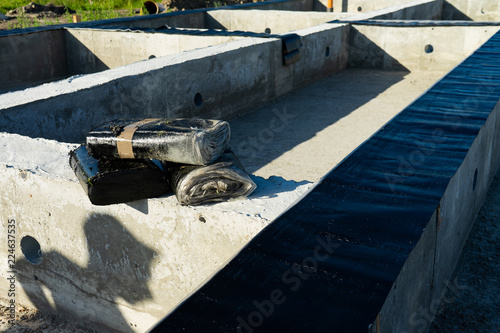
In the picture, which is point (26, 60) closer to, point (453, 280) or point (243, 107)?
point (243, 107)

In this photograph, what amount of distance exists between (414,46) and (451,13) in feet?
24.5

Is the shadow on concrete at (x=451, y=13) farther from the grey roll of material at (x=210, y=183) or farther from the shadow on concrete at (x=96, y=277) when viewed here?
the shadow on concrete at (x=96, y=277)

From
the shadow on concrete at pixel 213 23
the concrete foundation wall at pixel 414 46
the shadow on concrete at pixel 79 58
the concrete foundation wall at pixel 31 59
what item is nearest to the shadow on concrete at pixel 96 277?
the concrete foundation wall at pixel 31 59

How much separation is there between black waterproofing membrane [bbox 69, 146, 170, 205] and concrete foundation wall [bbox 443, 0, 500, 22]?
1698 centimetres

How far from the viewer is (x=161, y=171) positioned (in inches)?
142

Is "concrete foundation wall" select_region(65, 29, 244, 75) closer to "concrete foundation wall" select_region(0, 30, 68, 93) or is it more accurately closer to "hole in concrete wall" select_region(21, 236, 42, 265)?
"concrete foundation wall" select_region(0, 30, 68, 93)

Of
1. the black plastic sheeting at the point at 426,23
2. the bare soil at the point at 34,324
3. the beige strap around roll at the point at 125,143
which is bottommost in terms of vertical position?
the bare soil at the point at 34,324

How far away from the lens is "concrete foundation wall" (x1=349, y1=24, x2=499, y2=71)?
11.2 meters

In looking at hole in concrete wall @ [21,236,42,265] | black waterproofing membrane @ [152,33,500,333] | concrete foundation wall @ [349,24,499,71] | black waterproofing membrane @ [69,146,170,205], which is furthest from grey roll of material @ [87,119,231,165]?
concrete foundation wall @ [349,24,499,71]

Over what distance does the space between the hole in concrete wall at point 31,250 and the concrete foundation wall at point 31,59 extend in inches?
294

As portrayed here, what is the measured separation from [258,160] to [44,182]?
138 inches

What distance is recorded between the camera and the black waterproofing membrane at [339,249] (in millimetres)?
2348

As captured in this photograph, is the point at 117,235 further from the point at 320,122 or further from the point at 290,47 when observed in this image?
the point at 290,47

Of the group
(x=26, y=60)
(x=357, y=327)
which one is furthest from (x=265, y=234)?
(x=26, y=60)
